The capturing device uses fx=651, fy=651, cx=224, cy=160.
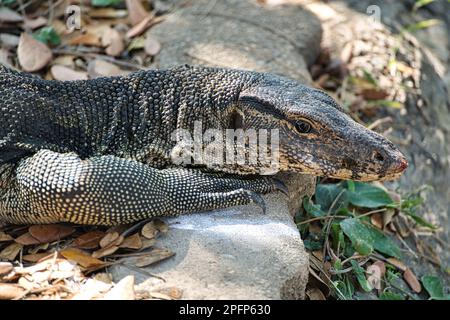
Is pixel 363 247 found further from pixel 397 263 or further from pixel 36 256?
pixel 36 256

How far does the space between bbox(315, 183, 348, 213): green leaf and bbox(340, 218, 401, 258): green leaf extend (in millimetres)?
322

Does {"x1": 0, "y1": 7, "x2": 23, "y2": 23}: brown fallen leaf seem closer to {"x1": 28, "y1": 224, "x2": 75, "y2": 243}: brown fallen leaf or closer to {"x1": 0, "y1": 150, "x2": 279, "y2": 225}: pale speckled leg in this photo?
{"x1": 0, "y1": 150, "x2": 279, "y2": 225}: pale speckled leg

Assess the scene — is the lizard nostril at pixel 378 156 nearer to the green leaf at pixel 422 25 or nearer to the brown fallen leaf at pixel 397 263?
the brown fallen leaf at pixel 397 263

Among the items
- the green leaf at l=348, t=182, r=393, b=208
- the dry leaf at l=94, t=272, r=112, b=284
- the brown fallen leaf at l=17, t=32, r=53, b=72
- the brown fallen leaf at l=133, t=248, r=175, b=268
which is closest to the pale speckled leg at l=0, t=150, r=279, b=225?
the brown fallen leaf at l=133, t=248, r=175, b=268

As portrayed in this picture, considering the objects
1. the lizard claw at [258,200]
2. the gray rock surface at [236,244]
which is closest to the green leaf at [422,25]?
the gray rock surface at [236,244]

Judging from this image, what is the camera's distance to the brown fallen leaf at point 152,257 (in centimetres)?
441

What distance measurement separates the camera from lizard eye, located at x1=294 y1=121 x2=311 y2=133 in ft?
16.5

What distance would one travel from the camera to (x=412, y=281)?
5945 mm

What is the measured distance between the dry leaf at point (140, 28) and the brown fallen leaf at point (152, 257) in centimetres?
368

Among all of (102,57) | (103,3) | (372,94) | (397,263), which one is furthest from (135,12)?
(397,263)

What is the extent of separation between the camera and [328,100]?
17.4ft

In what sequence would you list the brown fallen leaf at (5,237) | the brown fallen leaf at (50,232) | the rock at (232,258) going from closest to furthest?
the rock at (232,258) → the brown fallen leaf at (50,232) → the brown fallen leaf at (5,237)
